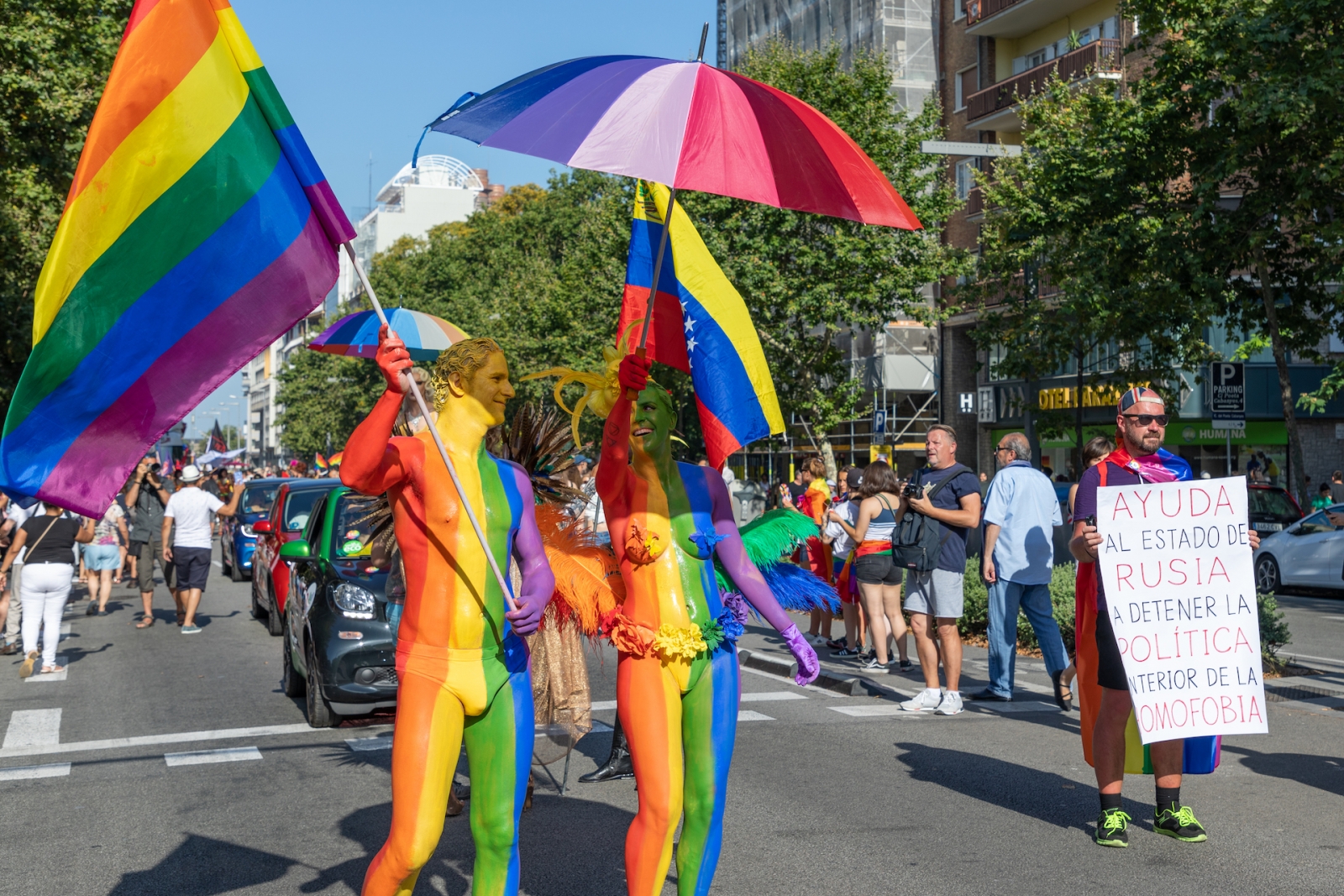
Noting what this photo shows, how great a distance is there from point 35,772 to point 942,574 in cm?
610

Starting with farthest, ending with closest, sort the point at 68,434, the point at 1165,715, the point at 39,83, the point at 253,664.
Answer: the point at 39,83 → the point at 253,664 → the point at 1165,715 → the point at 68,434

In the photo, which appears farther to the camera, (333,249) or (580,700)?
(580,700)

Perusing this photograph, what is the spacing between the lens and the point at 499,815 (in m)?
3.96

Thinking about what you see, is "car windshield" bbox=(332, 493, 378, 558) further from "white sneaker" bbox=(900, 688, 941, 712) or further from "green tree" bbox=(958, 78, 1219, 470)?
"green tree" bbox=(958, 78, 1219, 470)

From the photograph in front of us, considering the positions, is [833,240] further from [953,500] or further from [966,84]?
[953,500]

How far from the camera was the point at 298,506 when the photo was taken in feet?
50.9

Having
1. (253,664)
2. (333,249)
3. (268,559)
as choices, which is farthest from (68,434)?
(268,559)

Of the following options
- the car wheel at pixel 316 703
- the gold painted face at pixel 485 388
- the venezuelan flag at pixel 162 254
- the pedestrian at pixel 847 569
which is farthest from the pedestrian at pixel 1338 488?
the venezuelan flag at pixel 162 254

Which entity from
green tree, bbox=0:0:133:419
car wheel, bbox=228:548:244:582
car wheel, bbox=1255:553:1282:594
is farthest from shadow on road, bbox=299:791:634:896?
car wheel, bbox=228:548:244:582

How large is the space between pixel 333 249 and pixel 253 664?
9.03 meters

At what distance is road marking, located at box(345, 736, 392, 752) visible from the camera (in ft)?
27.5

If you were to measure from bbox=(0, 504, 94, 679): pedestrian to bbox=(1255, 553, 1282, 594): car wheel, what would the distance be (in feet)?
53.2

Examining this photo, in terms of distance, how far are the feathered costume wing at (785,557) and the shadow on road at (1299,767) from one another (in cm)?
374

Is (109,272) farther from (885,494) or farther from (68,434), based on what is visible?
(885,494)
